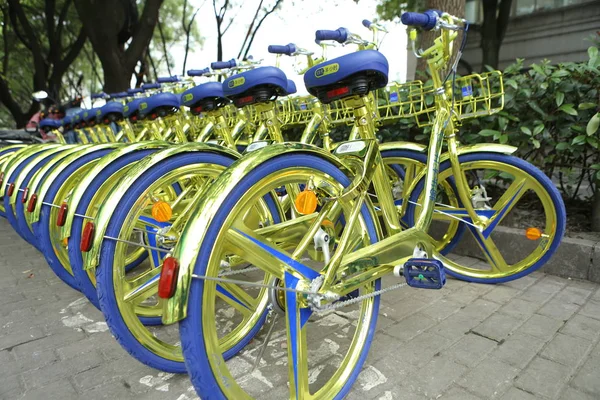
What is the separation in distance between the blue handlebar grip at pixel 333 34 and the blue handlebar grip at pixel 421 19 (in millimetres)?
343

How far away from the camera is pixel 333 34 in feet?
7.34

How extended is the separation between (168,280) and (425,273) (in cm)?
110

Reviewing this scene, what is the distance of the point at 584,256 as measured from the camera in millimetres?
2812

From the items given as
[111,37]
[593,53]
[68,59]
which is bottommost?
[593,53]

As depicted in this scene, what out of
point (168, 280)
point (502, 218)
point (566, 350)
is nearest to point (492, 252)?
point (502, 218)

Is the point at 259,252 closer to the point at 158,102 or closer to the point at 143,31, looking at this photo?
the point at 158,102

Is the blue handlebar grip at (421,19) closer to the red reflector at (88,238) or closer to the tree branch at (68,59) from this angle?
the red reflector at (88,238)

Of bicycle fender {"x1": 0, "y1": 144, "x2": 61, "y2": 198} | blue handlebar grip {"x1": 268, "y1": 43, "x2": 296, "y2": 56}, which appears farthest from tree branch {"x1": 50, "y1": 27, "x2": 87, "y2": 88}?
blue handlebar grip {"x1": 268, "y1": 43, "x2": 296, "y2": 56}

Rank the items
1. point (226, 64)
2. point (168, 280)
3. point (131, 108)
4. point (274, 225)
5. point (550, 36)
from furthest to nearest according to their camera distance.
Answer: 1. point (550, 36)
2. point (131, 108)
3. point (226, 64)
4. point (274, 225)
5. point (168, 280)

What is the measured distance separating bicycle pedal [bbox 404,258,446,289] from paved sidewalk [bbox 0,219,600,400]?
1.35ft

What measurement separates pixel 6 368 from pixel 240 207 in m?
1.62

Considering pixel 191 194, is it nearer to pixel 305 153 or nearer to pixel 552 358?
pixel 305 153

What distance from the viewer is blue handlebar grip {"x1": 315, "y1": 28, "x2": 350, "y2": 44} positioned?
222cm

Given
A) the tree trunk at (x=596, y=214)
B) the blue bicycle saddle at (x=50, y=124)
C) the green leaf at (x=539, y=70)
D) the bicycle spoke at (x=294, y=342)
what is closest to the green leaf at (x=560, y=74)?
the green leaf at (x=539, y=70)
